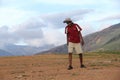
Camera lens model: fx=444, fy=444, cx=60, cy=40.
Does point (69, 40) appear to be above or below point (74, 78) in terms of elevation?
above

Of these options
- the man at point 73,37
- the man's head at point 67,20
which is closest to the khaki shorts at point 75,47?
the man at point 73,37

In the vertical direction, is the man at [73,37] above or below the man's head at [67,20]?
below

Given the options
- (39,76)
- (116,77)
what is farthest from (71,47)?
(116,77)

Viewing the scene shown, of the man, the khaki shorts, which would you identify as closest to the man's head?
the man

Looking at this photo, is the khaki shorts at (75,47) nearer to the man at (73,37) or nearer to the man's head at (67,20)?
the man at (73,37)

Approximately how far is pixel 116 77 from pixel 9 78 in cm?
432

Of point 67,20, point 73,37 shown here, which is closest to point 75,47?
point 73,37

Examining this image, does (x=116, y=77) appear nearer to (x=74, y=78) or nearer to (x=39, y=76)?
(x=74, y=78)

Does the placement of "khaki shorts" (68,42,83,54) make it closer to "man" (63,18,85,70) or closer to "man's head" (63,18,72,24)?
"man" (63,18,85,70)

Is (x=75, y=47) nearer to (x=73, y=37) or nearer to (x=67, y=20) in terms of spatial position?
(x=73, y=37)

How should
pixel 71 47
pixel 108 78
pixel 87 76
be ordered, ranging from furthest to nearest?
pixel 71 47, pixel 87 76, pixel 108 78

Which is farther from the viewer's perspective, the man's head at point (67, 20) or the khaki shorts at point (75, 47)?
the khaki shorts at point (75, 47)

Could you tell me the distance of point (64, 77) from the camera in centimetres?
1625

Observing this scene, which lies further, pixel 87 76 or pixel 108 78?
pixel 87 76
